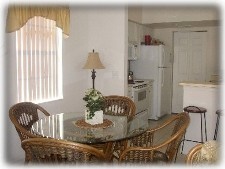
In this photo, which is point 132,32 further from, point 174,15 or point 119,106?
point 119,106

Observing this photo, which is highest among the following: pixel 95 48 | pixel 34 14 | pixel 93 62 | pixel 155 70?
pixel 34 14

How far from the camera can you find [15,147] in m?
3.27

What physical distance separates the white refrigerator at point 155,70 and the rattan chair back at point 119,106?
2.85m

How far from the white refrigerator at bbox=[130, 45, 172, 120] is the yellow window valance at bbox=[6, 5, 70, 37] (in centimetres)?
263

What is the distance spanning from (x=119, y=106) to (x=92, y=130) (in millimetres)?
1025

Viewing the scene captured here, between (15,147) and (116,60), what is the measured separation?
2.09 m

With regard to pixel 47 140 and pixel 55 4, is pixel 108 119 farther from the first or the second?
pixel 55 4

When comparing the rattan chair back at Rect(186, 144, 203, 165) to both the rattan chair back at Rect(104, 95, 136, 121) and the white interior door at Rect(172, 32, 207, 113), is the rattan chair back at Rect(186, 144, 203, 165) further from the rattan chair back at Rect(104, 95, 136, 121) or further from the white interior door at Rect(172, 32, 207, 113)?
the white interior door at Rect(172, 32, 207, 113)

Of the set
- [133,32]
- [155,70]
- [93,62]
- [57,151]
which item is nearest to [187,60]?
[155,70]

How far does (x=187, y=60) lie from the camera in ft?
21.6

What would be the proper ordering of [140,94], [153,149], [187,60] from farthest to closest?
[187,60] → [140,94] → [153,149]

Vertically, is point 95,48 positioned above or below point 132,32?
below

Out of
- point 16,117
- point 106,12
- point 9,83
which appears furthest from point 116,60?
point 16,117

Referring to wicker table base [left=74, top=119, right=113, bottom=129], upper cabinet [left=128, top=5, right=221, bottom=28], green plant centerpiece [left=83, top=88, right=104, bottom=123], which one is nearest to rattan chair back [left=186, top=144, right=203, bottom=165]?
wicker table base [left=74, top=119, right=113, bottom=129]
